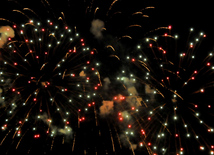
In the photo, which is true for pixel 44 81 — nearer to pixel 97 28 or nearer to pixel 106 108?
pixel 106 108

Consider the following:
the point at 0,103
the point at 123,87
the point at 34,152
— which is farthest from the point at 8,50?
the point at 123,87

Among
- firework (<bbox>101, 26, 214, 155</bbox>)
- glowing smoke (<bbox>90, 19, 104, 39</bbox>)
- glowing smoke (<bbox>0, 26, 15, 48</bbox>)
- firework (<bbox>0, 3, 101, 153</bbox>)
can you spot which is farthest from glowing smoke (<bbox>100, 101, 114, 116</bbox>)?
glowing smoke (<bbox>0, 26, 15, 48</bbox>)

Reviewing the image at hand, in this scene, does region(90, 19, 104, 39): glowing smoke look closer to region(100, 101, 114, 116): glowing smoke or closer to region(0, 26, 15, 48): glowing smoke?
region(100, 101, 114, 116): glowing smoke

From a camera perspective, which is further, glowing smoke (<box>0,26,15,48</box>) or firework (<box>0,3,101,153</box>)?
glowing smoke (<box>0,26,15,48</box>)

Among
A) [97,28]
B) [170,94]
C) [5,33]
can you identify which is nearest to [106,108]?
[170,94]

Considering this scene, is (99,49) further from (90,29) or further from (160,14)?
(160,14)

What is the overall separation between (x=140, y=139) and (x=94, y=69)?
1805mm

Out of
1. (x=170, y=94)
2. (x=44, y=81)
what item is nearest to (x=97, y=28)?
(x=44, y=81)

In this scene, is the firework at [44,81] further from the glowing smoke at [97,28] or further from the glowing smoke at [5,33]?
the glowing smoke at [97,28]

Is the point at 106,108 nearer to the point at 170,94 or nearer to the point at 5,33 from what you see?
the point at 170,94

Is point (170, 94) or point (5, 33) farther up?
point (5, 33)

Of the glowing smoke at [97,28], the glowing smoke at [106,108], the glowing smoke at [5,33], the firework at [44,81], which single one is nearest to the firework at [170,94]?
the glowing smoke at [106,108]

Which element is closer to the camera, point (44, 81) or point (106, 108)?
point (106, 108)

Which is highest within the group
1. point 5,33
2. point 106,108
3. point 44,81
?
point 5,33
